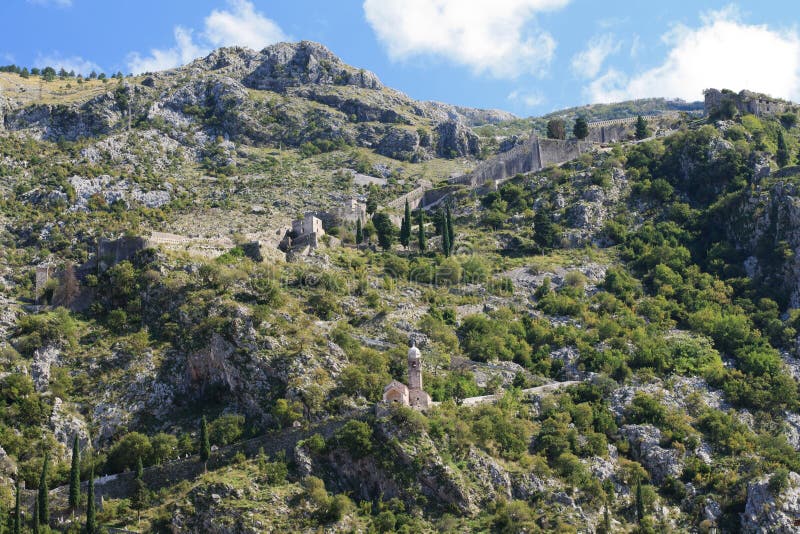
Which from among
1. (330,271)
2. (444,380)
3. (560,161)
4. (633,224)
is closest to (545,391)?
(444,380)

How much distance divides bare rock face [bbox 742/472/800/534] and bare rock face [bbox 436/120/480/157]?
2599 inches

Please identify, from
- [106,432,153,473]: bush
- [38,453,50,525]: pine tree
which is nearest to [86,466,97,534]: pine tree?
[38,453,50,525]: pine tree

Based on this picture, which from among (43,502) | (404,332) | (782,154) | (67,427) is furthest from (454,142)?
(43,502)

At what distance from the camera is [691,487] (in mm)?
49500

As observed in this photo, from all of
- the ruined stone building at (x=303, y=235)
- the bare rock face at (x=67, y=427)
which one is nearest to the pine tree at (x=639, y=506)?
the bare rock face at (x=67, y=427)

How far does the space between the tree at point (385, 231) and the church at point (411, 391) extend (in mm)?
24133

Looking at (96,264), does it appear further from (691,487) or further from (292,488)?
(691,487)

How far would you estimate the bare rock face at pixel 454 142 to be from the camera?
109m

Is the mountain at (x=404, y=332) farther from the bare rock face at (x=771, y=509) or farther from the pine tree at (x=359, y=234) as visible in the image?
the pine tree at (x=359, y=234)

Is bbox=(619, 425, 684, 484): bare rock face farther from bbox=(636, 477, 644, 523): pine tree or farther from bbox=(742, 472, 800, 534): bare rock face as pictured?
bbox=(742, 472, 800, 534): bare rock face

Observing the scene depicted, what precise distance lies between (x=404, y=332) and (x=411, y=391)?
9131mm

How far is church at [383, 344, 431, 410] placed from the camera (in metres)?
49.4

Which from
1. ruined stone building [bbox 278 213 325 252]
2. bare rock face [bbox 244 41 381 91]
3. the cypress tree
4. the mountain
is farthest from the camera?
bare rock face [bbox 244 41 381 91]

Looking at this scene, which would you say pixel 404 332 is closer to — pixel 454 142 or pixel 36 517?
pixel 36 517
